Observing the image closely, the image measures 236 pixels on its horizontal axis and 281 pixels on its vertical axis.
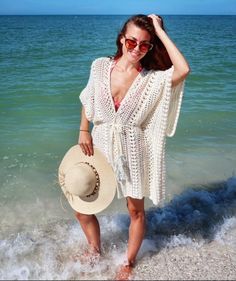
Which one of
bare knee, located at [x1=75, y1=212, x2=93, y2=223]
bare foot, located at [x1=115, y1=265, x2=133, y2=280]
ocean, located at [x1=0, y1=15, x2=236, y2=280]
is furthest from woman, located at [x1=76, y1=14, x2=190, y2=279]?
ocean, located at [x1=0, y1=15, x2=236, y2=280]

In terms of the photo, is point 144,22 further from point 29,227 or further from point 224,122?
point 224,122

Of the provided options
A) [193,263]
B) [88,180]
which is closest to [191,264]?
[193,263]

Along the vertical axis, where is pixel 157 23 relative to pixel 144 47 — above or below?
above

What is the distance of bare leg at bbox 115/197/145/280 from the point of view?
10.7 ft

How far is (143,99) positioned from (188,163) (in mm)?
3255

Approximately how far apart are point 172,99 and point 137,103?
1.00 feet

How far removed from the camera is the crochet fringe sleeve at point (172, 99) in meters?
2.89

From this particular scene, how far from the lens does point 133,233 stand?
3367 millimetres

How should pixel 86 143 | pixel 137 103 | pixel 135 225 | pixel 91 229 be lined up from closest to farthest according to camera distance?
pixel 137 103
pixel 86 143
pixel 135 225
pixel 91 229

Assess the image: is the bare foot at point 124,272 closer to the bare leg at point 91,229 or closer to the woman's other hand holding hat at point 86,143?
the bare leg at point 91,229

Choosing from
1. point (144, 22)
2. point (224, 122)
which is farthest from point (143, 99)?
point (224, 122)

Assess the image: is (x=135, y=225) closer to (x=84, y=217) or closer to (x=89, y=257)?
(x=84, y=217)

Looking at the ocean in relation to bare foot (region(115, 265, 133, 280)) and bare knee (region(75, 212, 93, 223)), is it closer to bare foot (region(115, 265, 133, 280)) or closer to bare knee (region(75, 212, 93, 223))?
bare foot (region(115, 265, 133, 280))

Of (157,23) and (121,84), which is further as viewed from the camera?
(121,84)
